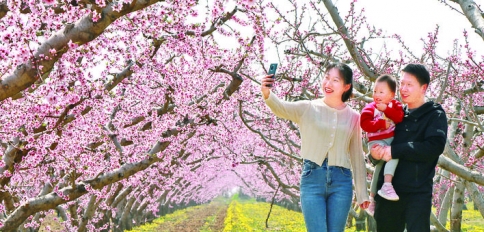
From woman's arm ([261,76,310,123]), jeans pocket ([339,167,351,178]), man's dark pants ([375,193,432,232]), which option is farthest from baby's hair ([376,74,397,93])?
man's dark pants ([375,193,432,232])

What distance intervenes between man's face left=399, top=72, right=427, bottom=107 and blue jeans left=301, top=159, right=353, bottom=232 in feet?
2.59

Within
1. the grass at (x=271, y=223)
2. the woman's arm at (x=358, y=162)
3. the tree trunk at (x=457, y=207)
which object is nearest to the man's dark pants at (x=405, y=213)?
the woman's arm at (x=358, y=162)

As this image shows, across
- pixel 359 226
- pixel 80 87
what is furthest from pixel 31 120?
pixel 359 226

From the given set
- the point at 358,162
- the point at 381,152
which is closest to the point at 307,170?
the point at 358,162

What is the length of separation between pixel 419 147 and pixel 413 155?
0.24 feet

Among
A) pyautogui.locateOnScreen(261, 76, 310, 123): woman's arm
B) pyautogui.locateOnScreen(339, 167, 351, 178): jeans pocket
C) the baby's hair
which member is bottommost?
pyautogui.locateOnScreen(339, 167, 351, 178): jeans pocket

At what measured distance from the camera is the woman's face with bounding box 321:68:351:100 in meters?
4.10

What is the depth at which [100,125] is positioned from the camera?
28.5 ft

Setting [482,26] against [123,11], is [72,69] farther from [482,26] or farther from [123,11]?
[482,26]

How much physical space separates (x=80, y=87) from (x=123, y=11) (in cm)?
267

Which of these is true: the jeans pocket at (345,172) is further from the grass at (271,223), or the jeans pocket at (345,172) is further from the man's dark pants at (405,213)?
the grass at (271,223)

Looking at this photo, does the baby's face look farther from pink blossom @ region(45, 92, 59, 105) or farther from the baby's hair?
pink blossom @ region(45, 92, 59, 105)

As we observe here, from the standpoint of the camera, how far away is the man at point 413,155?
373 cm

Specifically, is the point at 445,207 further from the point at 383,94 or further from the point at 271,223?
the point at 271,223
